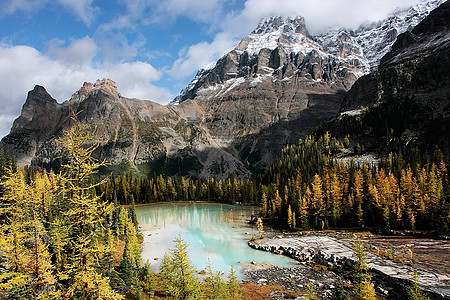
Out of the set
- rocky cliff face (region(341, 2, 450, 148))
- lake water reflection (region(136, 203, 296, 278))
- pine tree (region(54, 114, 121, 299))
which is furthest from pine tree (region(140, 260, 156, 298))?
rocky cliff face (region(341, 2, 450, 148))

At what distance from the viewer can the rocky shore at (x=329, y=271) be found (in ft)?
122

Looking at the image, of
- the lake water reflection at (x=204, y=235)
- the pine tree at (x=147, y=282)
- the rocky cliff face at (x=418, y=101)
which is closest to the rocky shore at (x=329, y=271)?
the lake water reflection at (x=204, y=235)

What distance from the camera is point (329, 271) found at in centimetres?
4666

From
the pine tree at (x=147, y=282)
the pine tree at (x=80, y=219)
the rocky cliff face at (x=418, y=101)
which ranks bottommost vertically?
the pine tree at (x=147, y=282)

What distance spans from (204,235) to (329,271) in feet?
129

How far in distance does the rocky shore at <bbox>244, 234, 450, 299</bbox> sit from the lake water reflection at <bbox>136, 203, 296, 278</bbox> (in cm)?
293

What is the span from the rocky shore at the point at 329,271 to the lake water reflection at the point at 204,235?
2926 millimetres

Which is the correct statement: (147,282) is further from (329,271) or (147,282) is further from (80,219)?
(329,271)

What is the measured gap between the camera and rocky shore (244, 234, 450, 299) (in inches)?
1463

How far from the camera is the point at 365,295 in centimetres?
2548

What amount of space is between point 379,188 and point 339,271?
40.9 metres

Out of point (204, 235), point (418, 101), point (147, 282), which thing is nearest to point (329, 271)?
point (147, 282)

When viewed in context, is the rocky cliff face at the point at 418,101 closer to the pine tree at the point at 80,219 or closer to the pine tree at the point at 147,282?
the pine tree at the point at 147,282

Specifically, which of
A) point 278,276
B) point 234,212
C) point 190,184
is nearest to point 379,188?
point 278,276
